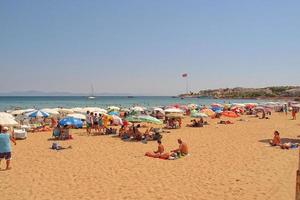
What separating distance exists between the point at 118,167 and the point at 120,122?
11.0 m

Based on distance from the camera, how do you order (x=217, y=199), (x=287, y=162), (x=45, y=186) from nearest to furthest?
(x=217, y=199)
(x=45, y=186)
(x=287, y=162)

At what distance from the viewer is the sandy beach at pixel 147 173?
7.89 meters

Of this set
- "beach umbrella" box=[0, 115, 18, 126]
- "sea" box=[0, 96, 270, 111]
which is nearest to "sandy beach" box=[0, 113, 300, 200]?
"beach umbrella" box=[0, 115, 18, 126]

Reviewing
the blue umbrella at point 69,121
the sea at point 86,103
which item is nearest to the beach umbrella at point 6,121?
the blue umbrella at point 69,121

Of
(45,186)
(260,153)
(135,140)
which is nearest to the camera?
(45,186)

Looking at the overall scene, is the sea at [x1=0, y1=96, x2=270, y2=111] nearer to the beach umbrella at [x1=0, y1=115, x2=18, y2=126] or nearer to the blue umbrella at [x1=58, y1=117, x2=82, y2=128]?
the blue umbrella at [x1=58, y1=117, x2=82, y2=128]

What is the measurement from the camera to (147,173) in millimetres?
9875

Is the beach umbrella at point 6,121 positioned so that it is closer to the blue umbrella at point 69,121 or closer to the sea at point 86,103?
the blue umbrella at point 69,121

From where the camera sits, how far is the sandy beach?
7.89m

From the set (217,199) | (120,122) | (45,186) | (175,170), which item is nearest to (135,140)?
(120,122)

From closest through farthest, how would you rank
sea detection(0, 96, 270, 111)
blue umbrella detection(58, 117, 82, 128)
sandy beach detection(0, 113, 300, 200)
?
sandy beach detection(0, 113, 300, 200) < blue umbrella detection(58, 117, 82, 128) < sea detection(0, 96, 270, 111)

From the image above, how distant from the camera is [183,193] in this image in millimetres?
7906

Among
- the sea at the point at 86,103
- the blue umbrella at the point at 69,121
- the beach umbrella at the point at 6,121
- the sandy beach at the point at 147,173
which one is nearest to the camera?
the sandy beach at the point at 147,173

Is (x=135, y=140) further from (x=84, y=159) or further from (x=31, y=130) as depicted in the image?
(x=31, y=130)
